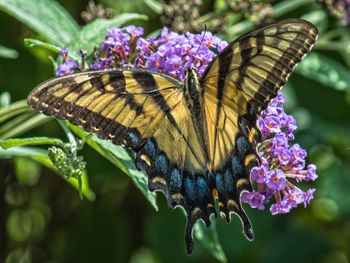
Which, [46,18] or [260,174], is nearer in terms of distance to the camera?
[260,174]

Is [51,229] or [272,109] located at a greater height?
[272,109]

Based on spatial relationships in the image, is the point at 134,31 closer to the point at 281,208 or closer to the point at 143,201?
the point at 281,208

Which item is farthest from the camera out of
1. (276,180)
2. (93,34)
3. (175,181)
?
(93,34)

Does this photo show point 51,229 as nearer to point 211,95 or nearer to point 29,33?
point 29,33

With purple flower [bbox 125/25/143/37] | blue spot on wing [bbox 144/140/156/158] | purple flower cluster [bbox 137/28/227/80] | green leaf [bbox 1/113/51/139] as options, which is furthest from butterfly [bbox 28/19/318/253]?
green leaf [bbox 1/113/51/139]

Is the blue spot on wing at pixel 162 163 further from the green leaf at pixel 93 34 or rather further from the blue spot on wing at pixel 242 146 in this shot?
the green leaf at pixel 93 34

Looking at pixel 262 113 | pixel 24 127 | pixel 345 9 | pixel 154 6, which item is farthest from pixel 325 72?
pixel 24 127

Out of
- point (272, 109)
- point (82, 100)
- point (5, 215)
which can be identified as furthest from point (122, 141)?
point (5, 215)
